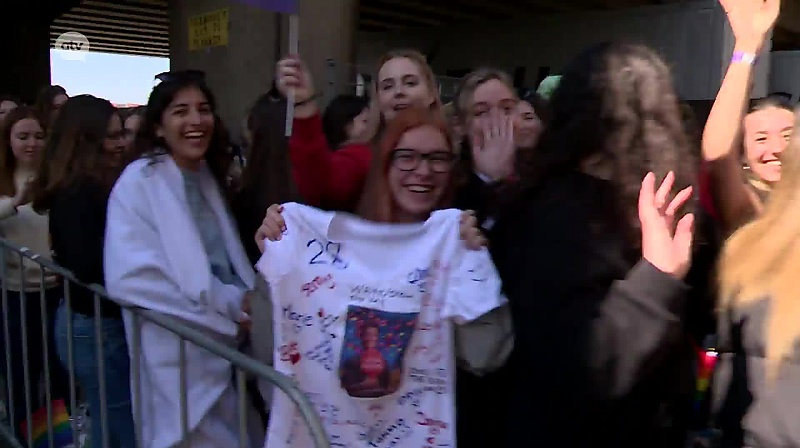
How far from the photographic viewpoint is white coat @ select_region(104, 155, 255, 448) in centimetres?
239

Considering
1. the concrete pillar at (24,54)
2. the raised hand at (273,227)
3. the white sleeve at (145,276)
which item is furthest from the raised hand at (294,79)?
the concrete pillar at (24,54)

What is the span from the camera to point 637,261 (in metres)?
1.56

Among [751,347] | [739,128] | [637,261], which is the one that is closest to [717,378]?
[751,347]

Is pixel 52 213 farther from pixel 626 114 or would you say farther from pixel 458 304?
pixel 626 114

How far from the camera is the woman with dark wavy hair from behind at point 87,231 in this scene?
270 cm

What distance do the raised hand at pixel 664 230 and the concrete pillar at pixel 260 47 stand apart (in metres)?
5.50

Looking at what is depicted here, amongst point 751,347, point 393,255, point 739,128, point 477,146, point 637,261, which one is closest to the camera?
point 751,347

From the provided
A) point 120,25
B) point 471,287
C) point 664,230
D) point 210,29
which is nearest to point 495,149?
point 471,287

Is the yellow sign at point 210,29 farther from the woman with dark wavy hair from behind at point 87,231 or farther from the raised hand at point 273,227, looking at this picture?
the raised hand at point 273,227

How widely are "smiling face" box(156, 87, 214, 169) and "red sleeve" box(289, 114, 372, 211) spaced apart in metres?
0.44

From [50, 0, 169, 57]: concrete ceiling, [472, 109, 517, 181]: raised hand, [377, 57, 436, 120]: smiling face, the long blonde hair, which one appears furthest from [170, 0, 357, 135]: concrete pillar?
[50, 0, 169, 57]: concrete ceiling

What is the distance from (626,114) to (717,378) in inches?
24.0

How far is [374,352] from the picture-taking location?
77.8 inches
